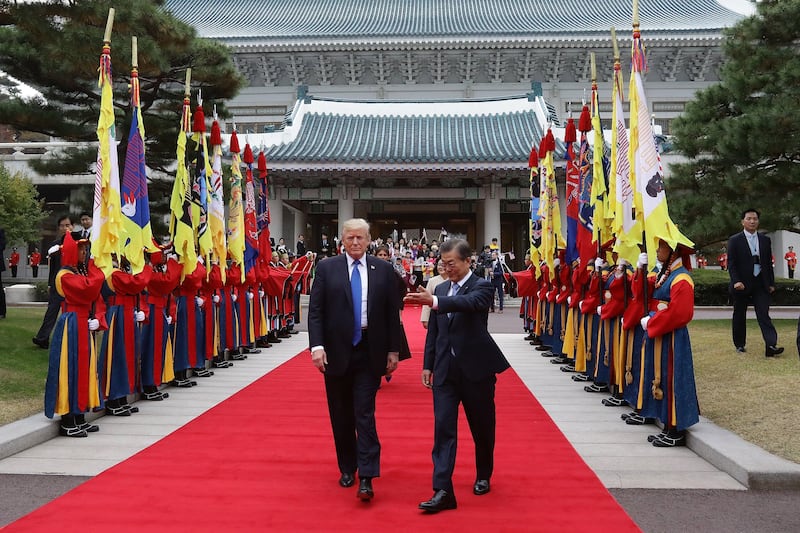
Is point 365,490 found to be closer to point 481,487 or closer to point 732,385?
point 481,487

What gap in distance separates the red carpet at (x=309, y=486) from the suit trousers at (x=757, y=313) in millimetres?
3356

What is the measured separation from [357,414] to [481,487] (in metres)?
0.83

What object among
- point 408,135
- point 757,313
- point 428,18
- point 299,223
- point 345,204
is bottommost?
point 757,313

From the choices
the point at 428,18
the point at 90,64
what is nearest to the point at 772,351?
the point at 90,64

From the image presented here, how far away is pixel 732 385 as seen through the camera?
6211 mm

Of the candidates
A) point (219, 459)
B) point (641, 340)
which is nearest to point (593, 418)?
point (641, 340)

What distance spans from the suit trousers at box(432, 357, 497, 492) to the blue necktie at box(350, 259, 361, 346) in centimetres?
54

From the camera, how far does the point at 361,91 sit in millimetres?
25125

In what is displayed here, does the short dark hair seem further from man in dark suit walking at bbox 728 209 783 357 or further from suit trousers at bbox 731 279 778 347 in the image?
suit trousers at bbox 731 279 778 347

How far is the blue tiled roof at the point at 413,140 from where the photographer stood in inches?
728

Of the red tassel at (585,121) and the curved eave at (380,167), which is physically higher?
the curved eave at (380,167)

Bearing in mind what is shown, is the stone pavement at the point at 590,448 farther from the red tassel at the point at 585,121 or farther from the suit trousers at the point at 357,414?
the red tassel at the point at 585,121

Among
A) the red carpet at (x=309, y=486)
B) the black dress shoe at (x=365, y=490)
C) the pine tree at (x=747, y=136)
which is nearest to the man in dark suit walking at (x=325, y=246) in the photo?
the pine tree at (x=747, y=136)

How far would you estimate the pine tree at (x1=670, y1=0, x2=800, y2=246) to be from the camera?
8.82m
